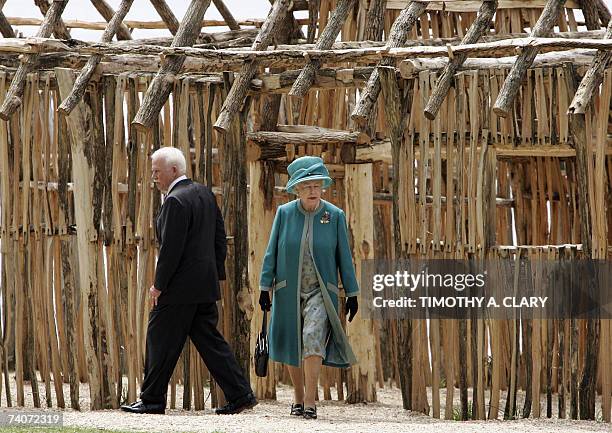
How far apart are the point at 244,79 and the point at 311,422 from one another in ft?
A: 8.41

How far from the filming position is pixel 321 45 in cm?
963

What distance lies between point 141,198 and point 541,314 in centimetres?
290

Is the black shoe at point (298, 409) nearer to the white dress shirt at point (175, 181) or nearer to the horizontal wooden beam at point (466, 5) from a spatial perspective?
the white dress shirt at point (175, 181)

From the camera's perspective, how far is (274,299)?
890 cm

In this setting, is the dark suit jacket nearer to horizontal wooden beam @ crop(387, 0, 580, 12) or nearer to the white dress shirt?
the white dress shirt

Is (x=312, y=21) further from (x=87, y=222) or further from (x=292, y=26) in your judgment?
(x=87, y=222)

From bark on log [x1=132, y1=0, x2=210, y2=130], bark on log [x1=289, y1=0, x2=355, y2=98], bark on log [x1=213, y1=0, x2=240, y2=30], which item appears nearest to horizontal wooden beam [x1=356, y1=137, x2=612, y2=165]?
bark on log [x1=289, y1=0, x2=355, y2=98]

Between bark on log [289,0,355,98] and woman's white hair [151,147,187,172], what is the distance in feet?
3.04

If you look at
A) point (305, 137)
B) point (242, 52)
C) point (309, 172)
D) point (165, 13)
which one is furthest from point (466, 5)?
point (309, 172)

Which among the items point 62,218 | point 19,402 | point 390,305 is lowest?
point 19,402

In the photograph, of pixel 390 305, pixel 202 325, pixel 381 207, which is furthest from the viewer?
pixel 381 207

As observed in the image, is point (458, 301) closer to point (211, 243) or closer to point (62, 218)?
point (211, 243)

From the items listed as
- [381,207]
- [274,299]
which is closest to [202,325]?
[274,299]

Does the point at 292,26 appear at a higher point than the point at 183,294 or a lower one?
higher
